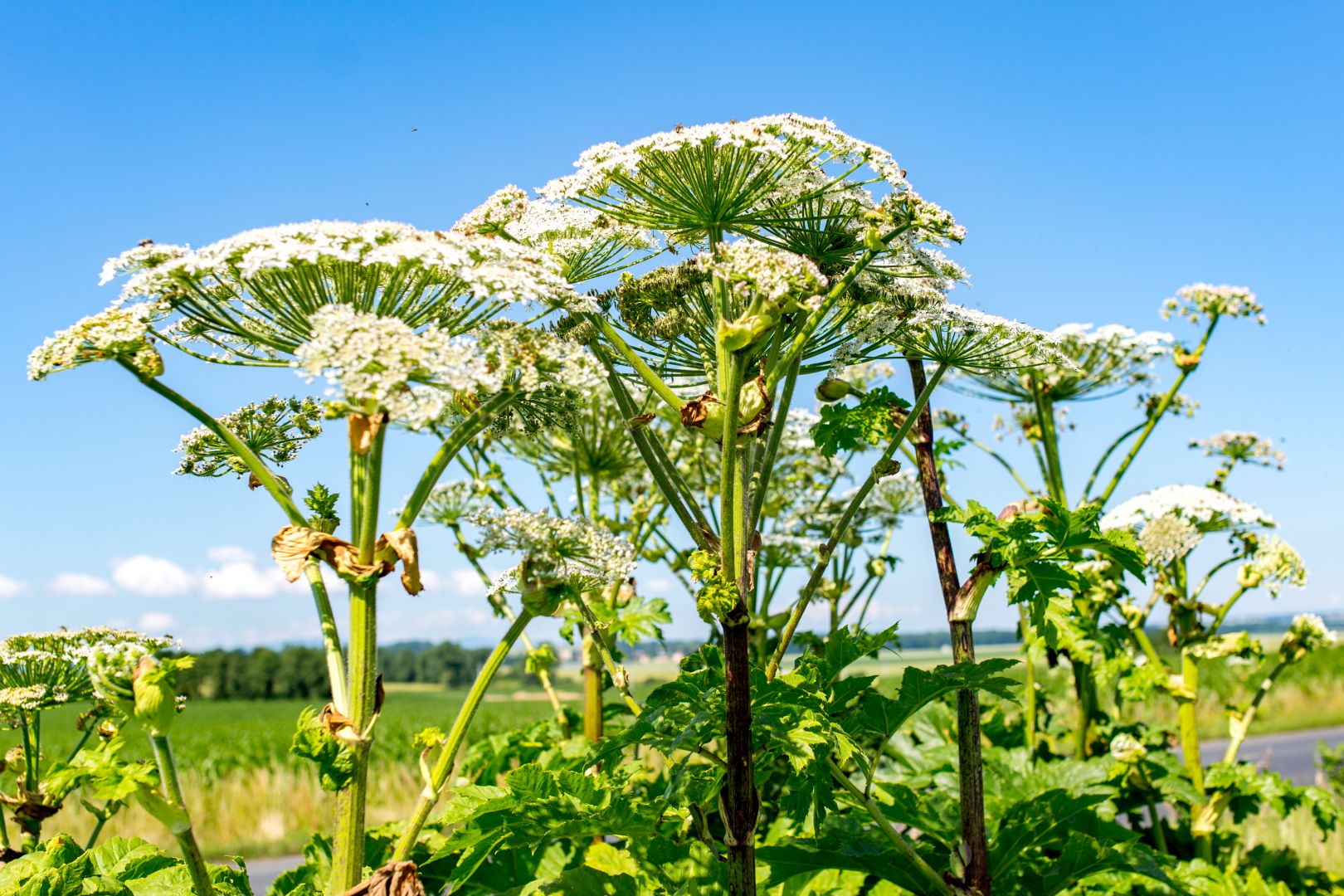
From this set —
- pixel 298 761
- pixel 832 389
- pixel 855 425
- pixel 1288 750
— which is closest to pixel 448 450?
pixel 855 425

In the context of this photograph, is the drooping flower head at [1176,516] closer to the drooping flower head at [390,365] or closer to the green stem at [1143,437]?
the green stem at [1143,437]

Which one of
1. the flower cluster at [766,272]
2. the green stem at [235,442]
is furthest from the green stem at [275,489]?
the flower cluster at [766,272]

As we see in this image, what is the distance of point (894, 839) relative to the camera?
3576mm

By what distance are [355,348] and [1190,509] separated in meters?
5.70

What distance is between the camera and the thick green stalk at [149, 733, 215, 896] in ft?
7.47

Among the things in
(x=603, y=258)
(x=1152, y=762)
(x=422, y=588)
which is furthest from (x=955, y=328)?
(x=1152, y=762)

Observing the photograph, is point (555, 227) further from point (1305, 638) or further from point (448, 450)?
point (1305, 638)

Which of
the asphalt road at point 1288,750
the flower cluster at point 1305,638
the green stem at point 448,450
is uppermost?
the green stem at point 448,450

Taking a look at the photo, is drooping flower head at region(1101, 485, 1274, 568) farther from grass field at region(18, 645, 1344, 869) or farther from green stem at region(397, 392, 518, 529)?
green stem at region(397, 392, 518, 529)

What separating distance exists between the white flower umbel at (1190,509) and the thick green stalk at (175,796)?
5341 mm

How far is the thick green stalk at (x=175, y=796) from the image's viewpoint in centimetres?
228

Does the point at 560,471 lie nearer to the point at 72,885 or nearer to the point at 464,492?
the point at 464,492

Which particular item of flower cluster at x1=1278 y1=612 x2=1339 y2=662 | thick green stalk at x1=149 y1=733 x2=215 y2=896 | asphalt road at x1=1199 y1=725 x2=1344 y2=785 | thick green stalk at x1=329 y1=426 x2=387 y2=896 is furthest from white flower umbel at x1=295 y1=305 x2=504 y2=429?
asphalt road at x1=1199 y1=725 x2=1344 y2=785

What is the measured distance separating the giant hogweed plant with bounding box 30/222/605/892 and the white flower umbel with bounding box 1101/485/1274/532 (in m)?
4.71
